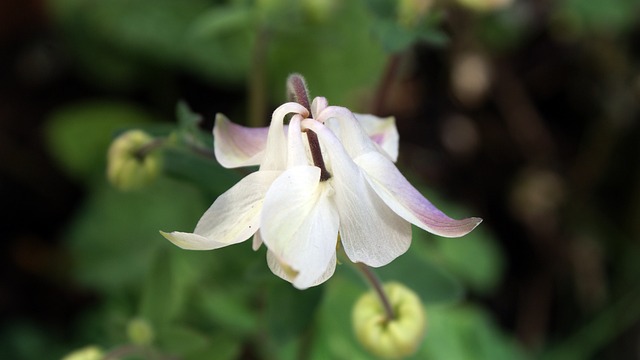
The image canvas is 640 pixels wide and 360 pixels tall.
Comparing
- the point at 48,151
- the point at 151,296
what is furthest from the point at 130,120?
the point at 151,296

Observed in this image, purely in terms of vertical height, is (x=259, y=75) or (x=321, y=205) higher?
(x=321, y=205)

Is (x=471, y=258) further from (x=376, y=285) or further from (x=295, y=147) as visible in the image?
(x=295, y=147)

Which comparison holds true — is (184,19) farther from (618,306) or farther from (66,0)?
(618,306)

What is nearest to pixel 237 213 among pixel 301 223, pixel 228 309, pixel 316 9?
pixel 301 223

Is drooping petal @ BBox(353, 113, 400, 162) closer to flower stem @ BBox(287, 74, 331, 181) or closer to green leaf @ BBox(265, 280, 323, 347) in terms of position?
flower stem @ BBox(287, 74, 331, 181)

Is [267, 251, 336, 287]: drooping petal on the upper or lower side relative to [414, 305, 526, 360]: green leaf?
upper

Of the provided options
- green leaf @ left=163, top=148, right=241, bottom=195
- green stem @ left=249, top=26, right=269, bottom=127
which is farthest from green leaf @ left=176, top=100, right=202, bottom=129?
green stem @ left=249, top=26, right=269, bottom=127
